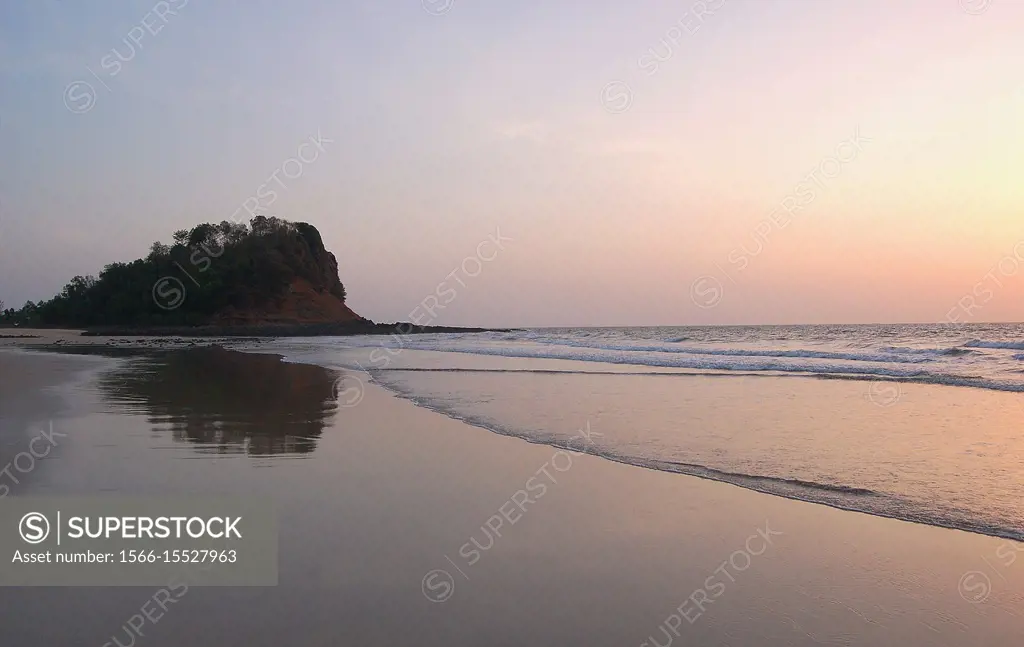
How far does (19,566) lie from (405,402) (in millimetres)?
8848

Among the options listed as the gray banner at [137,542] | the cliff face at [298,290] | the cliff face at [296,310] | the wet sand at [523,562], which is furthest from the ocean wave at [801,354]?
the cliff face at [298,290]

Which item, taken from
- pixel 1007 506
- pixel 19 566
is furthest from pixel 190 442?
pixel 1007 506

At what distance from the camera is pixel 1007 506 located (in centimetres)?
564

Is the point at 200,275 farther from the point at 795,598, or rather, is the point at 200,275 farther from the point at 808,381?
the point at 795,598

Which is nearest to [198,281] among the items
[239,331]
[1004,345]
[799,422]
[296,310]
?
[296,310]

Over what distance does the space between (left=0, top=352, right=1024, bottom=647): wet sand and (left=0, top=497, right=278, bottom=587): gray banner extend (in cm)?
18

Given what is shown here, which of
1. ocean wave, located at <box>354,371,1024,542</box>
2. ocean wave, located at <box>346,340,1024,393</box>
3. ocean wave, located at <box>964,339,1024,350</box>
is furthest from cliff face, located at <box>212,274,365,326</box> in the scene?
ocean wave, located at <box>354,371,1024,542</box>

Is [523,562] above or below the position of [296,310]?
below

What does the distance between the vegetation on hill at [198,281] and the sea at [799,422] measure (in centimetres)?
7626

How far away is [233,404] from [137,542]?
7.87m

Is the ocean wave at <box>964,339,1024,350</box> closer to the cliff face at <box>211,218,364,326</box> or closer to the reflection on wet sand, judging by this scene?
the reflection on wet sand

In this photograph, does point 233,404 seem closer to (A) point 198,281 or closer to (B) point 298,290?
(A) point 198,281

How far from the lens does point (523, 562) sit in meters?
4.26

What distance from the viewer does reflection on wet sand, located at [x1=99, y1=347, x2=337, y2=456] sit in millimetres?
8273
